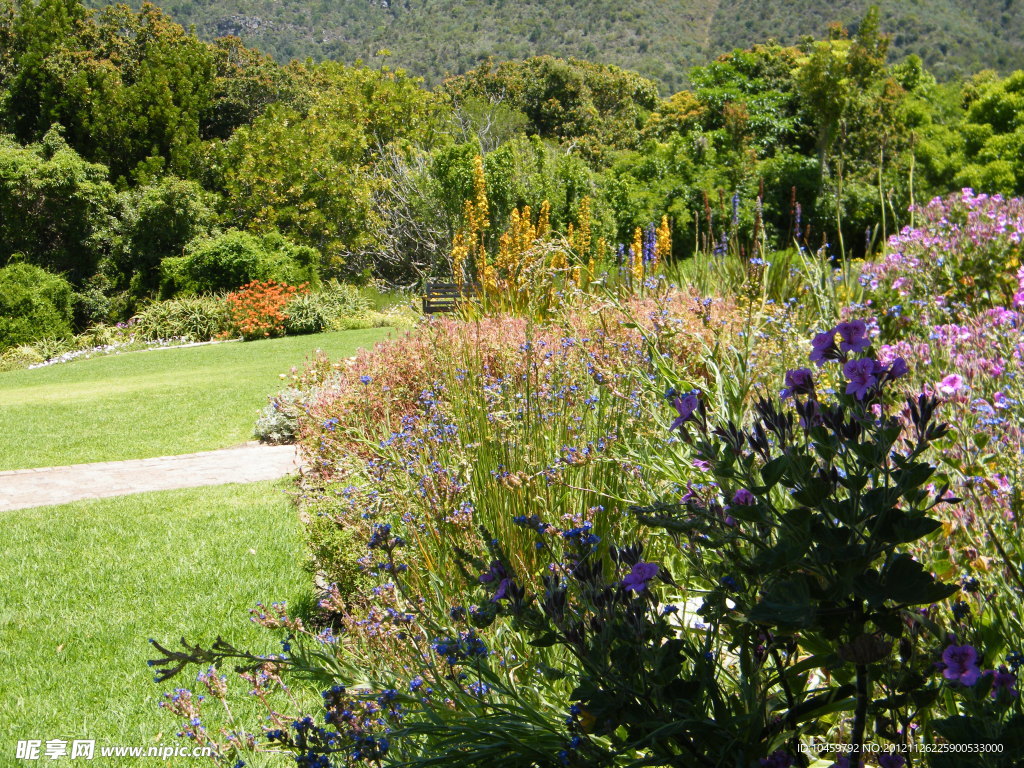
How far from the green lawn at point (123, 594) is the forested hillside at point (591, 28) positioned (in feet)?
206

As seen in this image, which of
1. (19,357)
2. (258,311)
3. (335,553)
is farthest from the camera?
(258,311)

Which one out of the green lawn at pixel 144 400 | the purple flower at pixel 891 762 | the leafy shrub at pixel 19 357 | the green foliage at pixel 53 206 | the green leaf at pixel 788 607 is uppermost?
the green foliage at pixel 53 206

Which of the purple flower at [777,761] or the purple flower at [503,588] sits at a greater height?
the purple flower at [503,588]

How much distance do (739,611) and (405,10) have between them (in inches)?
3639

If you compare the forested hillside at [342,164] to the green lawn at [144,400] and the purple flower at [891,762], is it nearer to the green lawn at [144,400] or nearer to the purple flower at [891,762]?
the green lawn at [144,400]

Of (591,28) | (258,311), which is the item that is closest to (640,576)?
(258,311)

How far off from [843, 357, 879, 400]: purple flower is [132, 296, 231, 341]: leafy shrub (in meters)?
16.9

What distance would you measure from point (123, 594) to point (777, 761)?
3.77m

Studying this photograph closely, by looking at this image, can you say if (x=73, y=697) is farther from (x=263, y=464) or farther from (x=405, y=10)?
(x=405, y=10)

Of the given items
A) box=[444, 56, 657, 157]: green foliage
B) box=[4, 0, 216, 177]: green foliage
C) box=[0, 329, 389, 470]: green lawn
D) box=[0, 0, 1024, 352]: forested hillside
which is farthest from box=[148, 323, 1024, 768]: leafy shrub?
box=[444, 56, 657, 157]: green foliage

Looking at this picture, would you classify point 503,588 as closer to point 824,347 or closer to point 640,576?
point 640,576

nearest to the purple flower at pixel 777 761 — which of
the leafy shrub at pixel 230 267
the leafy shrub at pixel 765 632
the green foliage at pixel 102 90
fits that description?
the leafy shrub at pixel 765 632

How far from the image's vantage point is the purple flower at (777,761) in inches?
39.4

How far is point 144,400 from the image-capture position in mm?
9562
